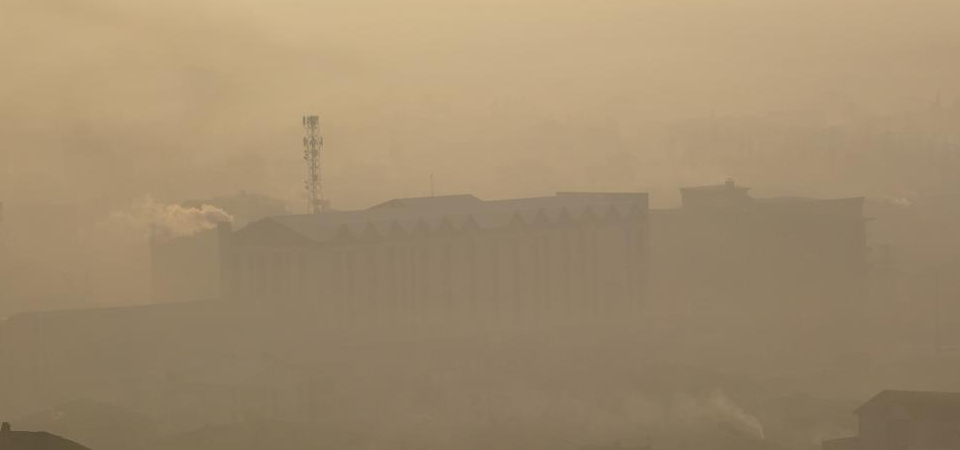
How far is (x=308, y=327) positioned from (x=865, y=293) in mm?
37038

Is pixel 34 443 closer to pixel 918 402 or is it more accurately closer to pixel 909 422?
pixel 909 422

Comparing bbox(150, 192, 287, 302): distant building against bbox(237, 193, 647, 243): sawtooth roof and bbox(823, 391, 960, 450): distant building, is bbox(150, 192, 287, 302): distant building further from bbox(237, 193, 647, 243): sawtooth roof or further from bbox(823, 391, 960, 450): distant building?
bbox(823, 391, 960, 450): distant building

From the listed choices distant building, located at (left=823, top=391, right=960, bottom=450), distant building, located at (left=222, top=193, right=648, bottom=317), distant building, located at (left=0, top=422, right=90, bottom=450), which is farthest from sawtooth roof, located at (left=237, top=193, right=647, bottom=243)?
distant building, located at (left=0, top=422, right=90, bottom=450)

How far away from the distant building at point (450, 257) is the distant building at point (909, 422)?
1804 inches

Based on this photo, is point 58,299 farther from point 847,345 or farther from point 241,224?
point 847,345

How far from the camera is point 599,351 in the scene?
308 ft

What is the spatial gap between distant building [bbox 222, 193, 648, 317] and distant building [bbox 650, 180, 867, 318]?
6.31 m

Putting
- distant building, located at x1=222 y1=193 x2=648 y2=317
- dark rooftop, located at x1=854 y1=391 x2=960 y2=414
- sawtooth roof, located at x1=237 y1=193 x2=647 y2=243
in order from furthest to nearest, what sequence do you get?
1. sawtooth roof, located at x1=237 y1=193 x2=647 y2=243
2. distant building, located at x1=222 y1=193 x2=648 y2=317
3. dark rooftop, located at x1=854 y1=391 x2=960 y2=414

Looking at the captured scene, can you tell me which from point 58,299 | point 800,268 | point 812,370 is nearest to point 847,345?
point 812,370

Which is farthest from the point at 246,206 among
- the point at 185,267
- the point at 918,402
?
the point at 918,402

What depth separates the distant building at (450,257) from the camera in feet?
327

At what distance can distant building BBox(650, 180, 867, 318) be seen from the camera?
384 feet

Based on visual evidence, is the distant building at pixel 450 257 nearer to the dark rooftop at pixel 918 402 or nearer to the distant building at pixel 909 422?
the distant building at pixel 909 422

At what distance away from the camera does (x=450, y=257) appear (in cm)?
10481
